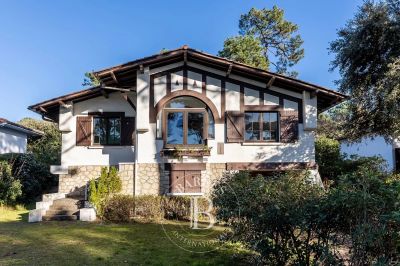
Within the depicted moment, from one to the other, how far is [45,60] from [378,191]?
1613cm

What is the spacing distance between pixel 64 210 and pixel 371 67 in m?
14.4

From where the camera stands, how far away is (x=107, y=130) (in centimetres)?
1545

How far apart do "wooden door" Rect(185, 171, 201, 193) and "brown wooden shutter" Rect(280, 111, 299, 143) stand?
12.9 ft

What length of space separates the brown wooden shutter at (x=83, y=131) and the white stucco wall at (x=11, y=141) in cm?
859

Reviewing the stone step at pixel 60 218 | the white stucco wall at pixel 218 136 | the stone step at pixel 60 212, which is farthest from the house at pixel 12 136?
the stone step at pixel 60 218

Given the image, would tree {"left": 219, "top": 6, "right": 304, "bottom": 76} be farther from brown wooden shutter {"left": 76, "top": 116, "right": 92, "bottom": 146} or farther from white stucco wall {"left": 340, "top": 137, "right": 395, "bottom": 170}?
brown wooden shutter {"left": 76, "top": 116, "right": 92, "bottom": 146}

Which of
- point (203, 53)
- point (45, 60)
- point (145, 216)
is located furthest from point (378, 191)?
point (45, 60)

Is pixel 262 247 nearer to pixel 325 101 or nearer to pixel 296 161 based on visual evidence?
pixel 296 161

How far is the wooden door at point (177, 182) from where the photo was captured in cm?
1346

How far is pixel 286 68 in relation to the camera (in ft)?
107

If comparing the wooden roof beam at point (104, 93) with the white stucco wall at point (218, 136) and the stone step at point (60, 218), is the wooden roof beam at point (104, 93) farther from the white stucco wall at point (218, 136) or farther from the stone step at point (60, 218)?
the stone step at point (60, 218)

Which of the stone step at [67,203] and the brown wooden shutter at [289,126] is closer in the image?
the stone step at [67,203]

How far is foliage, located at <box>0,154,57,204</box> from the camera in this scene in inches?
637

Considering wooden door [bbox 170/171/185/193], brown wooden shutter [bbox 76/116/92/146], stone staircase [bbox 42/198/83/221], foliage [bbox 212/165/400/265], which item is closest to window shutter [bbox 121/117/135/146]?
brown wooden shutter [bbox 76/116/92/146]
